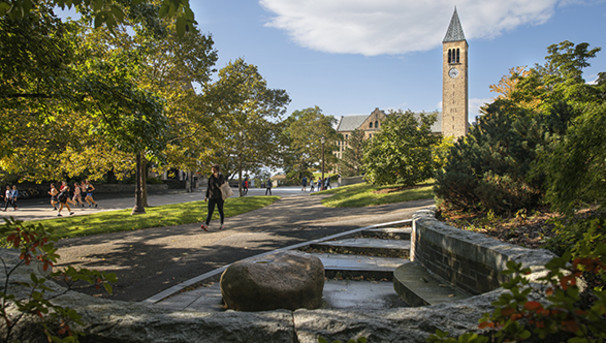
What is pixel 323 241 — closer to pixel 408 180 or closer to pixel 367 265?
pixel 367 265

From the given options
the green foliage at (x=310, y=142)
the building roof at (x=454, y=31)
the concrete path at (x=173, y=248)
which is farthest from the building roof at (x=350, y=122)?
the concrete path at (x=173, y=248)

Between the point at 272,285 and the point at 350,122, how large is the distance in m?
110

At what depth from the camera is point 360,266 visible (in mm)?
6406

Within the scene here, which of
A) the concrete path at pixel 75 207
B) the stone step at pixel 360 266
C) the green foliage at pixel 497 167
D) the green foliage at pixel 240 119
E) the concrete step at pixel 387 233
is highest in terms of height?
the green foliage at pixel 240 119

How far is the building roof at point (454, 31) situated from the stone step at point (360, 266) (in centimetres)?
7723

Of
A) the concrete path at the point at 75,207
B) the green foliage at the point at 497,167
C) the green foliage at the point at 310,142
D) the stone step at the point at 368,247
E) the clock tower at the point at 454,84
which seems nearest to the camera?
the green foliage at the point at 497,167

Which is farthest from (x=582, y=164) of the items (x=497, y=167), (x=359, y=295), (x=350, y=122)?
(x=350, y=122)

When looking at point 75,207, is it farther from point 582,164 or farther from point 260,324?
point 582,164

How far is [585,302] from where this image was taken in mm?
2131

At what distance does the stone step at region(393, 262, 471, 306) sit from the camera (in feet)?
13.8

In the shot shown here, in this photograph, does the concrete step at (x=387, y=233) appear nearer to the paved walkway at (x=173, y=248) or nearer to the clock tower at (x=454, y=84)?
the paved walkway at (x=173, y=248)

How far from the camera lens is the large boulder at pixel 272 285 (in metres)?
4.24

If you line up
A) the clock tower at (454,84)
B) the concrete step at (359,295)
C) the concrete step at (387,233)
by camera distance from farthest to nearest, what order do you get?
the clock tower at (454,84), the concrete step at (387,233), the concrete step at (359,295)

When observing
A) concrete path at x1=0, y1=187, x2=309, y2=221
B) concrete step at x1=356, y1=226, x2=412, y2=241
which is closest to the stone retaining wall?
concrete step at x1=356, y1=226, x2=412, y2=241
